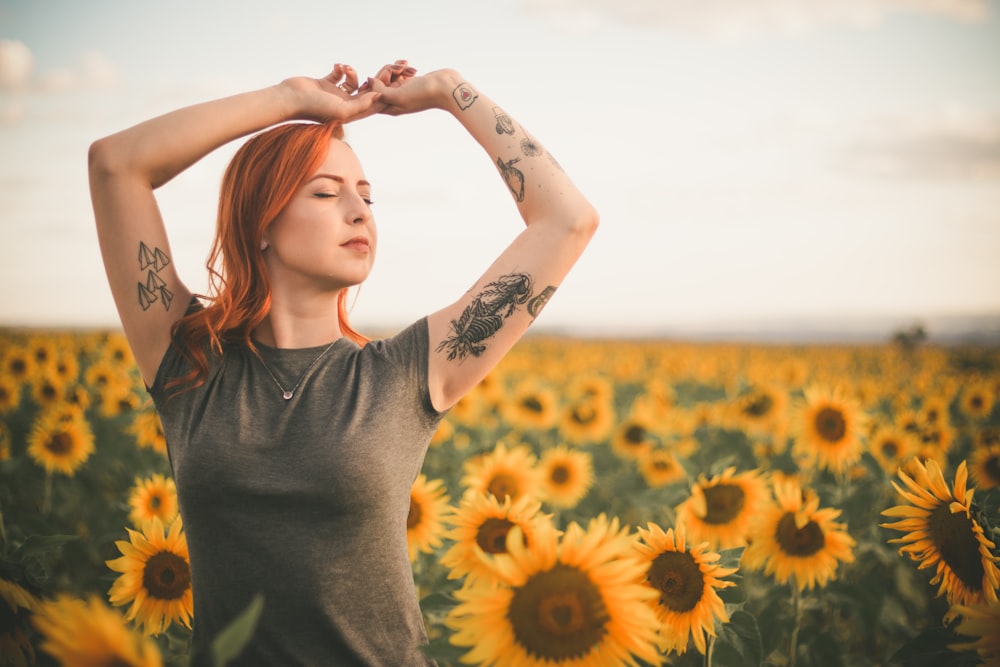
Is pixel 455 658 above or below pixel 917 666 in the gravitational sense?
below

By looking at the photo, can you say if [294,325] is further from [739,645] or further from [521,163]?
[739,645]

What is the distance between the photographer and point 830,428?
4414 mm

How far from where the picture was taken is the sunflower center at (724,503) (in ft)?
10.1

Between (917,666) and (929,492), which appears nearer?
(917,666)

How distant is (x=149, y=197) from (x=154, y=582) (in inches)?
52.8

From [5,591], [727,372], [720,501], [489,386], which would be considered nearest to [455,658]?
[5,591]

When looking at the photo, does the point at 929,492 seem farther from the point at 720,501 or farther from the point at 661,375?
the point at 661,375

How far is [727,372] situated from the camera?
15570 millimetres

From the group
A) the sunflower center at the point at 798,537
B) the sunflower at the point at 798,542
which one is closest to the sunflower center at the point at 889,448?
the sunflower at the point at 798,542

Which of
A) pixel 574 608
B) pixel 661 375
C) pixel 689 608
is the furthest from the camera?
pixel 661 375

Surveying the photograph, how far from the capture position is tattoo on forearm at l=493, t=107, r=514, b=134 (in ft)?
6.98

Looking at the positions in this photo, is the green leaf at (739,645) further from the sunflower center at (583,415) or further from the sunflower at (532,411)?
the sunflower center at (583,415)

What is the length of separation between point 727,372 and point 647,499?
12909 mm

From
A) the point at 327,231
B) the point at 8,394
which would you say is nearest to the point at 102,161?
the point at 327,231
